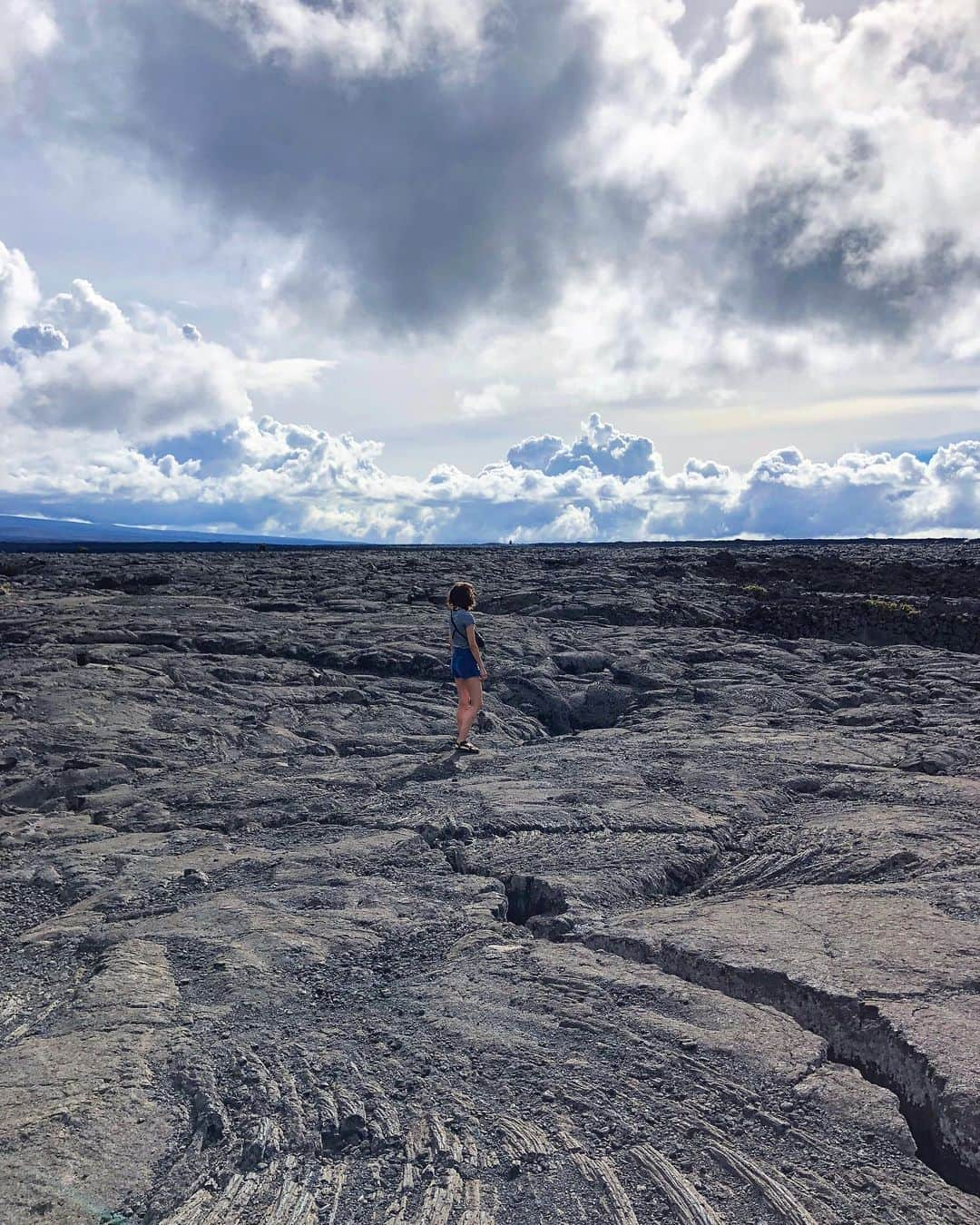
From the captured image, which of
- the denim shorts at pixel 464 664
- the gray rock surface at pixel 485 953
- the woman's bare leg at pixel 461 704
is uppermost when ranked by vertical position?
the denim shorts at pixel 464 664

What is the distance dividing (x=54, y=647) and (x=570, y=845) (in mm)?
11062

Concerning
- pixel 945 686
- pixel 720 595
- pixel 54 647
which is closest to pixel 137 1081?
pixel 54 647

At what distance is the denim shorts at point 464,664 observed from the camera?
1154cm

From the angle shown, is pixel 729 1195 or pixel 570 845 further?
pixel 570 845

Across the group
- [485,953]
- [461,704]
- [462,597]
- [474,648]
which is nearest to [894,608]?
[462,597]

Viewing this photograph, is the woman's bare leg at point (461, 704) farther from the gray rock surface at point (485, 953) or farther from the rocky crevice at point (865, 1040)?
the rocky crevice at point (865, 1040)

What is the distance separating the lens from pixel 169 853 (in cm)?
777

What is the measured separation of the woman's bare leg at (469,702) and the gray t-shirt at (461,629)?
43cm

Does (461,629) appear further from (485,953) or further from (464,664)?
(485,953)

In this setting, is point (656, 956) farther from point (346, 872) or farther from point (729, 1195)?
point (346, 872)

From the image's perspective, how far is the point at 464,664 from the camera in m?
11.6

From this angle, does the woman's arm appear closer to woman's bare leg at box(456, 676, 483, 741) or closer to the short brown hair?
woman's bare leg at box(456, 676, 483, 741)

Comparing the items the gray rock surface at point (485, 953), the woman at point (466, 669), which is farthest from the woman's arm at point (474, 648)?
the gray rock surface at point (485, 953)

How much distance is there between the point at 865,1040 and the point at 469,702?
7.28 meters
